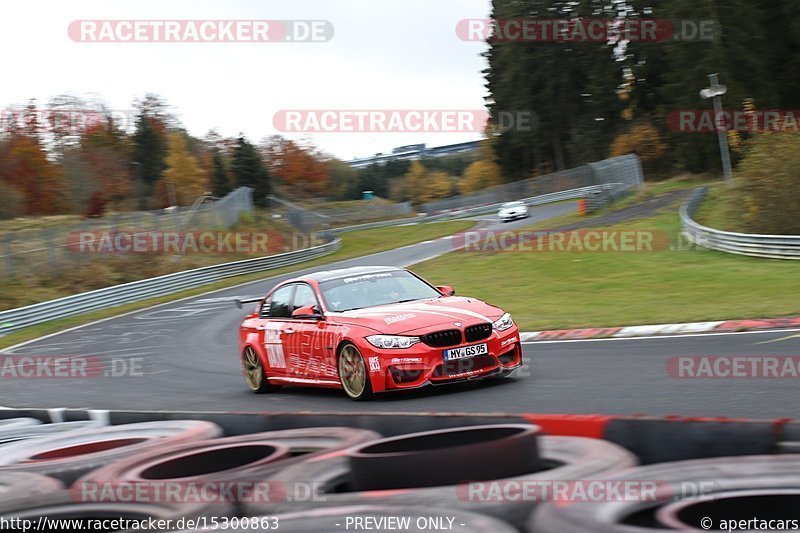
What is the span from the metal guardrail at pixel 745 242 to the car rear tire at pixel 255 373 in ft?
56.4

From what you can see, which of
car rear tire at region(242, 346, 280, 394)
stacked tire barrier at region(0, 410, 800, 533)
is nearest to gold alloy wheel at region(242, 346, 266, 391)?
car rear tire at region(242, 346, 280, 394)

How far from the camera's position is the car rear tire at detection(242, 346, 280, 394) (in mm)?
11461

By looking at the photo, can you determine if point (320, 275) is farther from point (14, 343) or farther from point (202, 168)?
point (202, 168)

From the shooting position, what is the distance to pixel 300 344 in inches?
416

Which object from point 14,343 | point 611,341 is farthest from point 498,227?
point 611,341

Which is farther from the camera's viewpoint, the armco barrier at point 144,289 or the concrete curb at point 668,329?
the armco barrier at point 144,289

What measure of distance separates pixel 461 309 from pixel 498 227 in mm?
42340

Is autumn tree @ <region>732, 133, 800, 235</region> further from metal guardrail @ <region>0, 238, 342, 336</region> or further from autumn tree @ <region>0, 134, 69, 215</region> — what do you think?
autumn tree @ <region>0, 134, 69, 215</region>

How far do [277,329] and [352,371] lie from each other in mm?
1711

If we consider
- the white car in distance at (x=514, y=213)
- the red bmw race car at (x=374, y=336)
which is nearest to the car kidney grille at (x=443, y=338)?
the red bmw race car at (x=374, y=336)

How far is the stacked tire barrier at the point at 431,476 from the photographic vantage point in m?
3.84

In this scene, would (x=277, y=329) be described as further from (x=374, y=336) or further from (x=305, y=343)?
(x=374, y=336)

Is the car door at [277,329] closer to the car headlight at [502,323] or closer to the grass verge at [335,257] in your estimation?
the car headlight at [502,323]

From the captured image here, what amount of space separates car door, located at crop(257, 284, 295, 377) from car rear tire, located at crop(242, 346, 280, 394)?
0.59 ft
